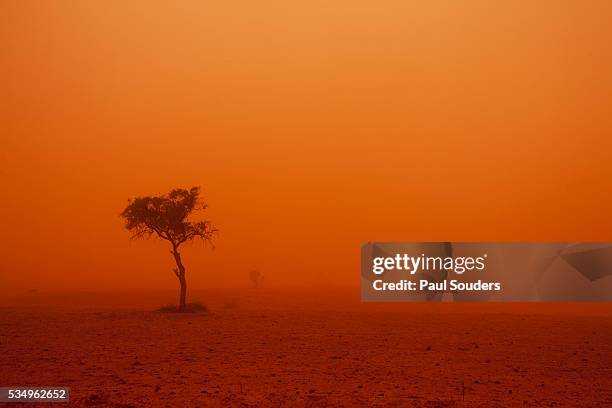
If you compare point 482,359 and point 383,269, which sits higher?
point 383,269

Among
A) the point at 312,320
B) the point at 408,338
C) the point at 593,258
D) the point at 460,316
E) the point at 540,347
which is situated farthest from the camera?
the point at 593,258

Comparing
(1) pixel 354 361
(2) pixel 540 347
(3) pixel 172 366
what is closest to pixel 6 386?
(3) pixel 172 366

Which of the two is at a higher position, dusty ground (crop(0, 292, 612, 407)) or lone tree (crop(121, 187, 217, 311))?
lone tree (crop(121, 187, 217, 311))

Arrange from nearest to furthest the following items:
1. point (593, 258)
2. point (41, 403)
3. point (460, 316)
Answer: point (41, 403), point (460, 316), point (593, 258)

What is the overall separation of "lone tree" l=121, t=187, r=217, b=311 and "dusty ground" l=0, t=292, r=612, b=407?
31.0ft

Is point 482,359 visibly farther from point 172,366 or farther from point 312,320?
point 312,320

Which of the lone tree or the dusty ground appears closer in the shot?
the dusty ground

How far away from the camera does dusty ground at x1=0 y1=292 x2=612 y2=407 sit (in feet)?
48.0

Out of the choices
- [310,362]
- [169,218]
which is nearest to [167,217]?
[169,218]

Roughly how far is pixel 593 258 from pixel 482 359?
27.3m

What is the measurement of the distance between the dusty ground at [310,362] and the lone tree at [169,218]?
31.0 ft

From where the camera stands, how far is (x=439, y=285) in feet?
133

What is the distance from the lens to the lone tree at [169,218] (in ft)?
134

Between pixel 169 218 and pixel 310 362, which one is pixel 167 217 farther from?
pixel 310 362
